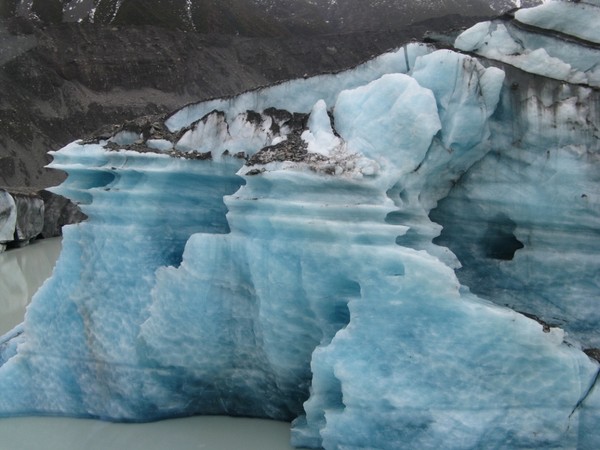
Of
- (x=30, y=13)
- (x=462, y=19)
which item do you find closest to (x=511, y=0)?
(x=462, y=19)

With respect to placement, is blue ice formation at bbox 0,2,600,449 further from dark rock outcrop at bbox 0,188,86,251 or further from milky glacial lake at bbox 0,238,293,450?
dark rock outcrop at bbox 0,188,86,251

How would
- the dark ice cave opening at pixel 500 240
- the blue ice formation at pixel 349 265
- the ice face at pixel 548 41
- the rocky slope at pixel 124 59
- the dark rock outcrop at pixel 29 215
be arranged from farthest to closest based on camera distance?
the rocky slope at pixel 124 59 → the dark rock outcrop at pixel 29 215 → the dark ice cave opening at pixel 500 240 → the ice face at pixel 548 41 → the blue ice formation at pixel 349 265

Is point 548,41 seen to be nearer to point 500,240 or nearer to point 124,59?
point 500,240

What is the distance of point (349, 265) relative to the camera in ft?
11.5

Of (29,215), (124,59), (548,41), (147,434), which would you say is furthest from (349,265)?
(124,59)

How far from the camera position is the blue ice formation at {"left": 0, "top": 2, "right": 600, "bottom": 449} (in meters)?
3.34

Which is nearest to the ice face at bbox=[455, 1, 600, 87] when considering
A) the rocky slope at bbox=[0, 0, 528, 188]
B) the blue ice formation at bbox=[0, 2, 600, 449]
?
the blue ice formation at bbox=[0, 2, 600, 449]

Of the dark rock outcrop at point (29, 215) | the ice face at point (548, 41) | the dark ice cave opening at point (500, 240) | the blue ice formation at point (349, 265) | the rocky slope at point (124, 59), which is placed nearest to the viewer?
the blue ice formation at point (349, 265)

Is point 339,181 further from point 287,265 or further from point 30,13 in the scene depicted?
point 30,13

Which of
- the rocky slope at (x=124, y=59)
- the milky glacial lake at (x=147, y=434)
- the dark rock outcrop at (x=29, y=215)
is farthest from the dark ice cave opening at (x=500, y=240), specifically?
the rocky slope at (x=124, y=59)

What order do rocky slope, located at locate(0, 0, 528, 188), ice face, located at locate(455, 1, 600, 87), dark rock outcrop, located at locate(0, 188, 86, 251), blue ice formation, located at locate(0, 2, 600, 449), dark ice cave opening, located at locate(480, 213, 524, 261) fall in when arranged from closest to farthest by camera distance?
blue ice formation, located at locate(0, 2, 600, 449)
ice face, located at locate(455, 1, 600, 87)
dark ice cave opening, located at locate(480, 213, 524, 261)
dark rock outcrop, located at locate(0, 188, 86, 251)
rocky slope, located at locate(0, 0, 528, 188)

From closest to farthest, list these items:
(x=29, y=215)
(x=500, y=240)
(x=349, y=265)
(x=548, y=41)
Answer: (x=349, y=265) → (x=548, y=41) → (x=500, y=240) → (x=29, y=215)

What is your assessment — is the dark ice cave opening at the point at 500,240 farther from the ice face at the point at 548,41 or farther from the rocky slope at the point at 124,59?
the rocky slope at the point at 124,59

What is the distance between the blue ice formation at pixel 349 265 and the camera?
132 inches
